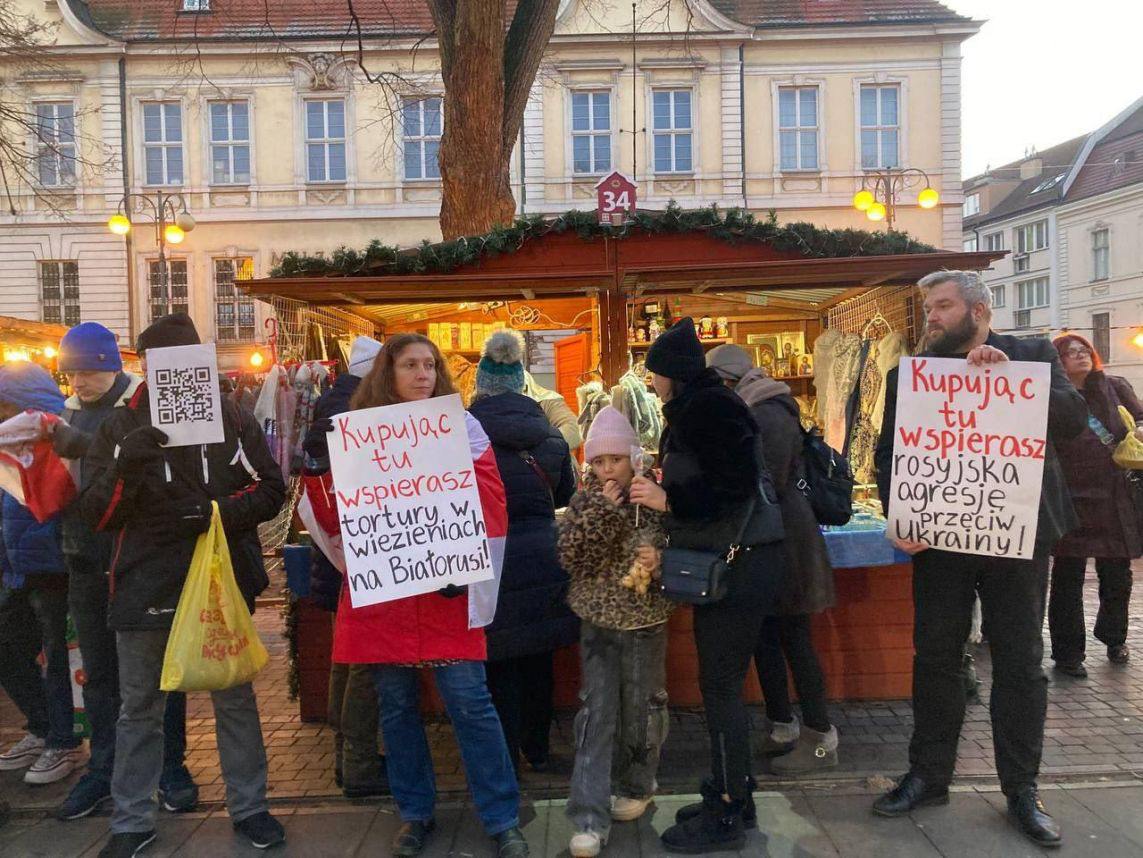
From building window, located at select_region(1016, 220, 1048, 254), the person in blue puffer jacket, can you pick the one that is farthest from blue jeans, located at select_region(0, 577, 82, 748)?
building window, located at select_region(1016, 220, 1048, 254)

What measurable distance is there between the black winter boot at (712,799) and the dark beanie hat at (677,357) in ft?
5.02

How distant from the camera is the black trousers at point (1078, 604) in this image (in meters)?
5.41

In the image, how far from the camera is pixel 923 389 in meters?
3.58

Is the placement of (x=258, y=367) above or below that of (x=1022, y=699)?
above

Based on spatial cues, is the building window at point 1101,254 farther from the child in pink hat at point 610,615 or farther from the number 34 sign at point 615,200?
the child in pink hat at point 610,615

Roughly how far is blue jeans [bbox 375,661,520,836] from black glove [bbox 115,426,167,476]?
1167 millimetres

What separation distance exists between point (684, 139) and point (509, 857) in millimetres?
22009

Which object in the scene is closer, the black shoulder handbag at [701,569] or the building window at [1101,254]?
the black shoulder handbag at [701,569]

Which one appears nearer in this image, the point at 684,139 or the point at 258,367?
the point at 258,367

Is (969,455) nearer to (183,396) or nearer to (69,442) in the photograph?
(183,396)

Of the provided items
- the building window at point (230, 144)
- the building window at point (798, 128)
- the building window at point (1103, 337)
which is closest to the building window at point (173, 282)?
the building window at point (230, 144)

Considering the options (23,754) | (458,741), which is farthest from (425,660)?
(23,754)

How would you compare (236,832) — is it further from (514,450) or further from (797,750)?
(797,750)

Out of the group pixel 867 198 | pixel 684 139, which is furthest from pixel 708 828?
pixel 684 139
